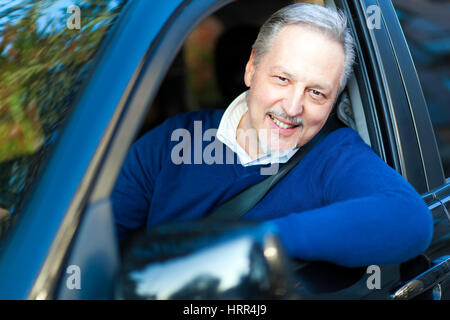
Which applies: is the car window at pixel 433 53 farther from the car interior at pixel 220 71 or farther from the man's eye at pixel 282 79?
the man's eye at pixel 282 79

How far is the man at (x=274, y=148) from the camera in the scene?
1.83 meters

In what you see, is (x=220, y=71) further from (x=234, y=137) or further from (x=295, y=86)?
(x=295, y=86)

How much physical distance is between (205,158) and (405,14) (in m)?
0.83

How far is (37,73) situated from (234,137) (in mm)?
739

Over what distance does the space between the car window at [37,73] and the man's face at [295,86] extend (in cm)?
61

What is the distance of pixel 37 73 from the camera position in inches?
61.9

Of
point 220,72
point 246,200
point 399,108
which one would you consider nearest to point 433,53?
point 399,108

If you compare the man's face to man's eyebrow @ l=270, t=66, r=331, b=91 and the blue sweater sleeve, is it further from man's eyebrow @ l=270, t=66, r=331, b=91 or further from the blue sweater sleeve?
the blue sweater sleeve

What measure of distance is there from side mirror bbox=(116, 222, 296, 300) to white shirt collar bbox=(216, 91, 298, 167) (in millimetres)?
847

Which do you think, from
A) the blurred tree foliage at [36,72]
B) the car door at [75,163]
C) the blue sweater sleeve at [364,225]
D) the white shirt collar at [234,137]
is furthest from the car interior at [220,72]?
the car door at [75,163]

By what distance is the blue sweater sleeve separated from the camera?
1399 mm

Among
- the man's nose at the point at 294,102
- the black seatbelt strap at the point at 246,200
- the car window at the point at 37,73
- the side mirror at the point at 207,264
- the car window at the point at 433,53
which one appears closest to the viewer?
the side mirror at the point at 207,264

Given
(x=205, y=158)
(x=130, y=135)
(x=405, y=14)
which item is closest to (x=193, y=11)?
(x=130, y=135)
